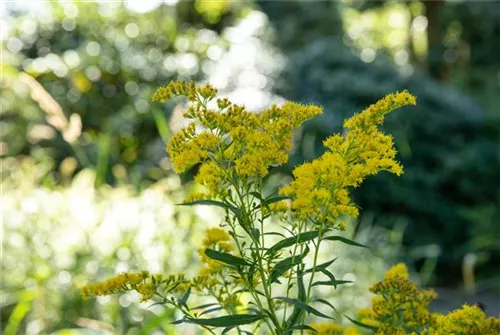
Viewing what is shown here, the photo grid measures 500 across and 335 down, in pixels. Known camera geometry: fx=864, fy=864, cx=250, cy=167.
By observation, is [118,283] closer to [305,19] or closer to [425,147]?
[425,147]

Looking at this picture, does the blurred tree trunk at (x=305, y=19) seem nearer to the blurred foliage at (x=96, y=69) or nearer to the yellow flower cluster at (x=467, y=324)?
the blurred foliage at (x=96, y=69)

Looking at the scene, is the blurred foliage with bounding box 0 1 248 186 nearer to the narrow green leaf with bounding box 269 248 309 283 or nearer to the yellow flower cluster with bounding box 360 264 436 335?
the yellow flower cluster with bounding box 360 264 436 335

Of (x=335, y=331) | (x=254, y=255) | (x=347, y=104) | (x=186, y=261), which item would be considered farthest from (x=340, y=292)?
(x=347, y=104)

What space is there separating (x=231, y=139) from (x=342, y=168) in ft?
0.62

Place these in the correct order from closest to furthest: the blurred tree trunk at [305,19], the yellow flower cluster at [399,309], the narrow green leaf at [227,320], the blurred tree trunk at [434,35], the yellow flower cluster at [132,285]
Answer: the narrow green leaf at [227,320] < the yellow flower cluster at [132,285] < the yellow flower cluster at [399,309] < the blurred tree trunk at [305,19] < the blurred tree trunk at [434,35]

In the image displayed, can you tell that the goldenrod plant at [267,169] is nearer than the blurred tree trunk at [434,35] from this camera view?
Yes

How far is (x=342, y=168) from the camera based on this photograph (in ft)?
4.58

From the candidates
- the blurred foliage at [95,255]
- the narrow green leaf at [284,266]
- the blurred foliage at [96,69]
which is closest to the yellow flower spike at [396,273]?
the narrow green leaf at [284,266]

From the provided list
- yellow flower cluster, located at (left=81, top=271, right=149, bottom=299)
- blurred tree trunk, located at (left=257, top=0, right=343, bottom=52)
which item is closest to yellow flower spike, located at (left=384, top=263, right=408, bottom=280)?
yellow flower cluster, located at (left=81, top=271, right=149, bottom=299)

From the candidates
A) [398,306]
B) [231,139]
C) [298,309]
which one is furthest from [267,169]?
[398,306]

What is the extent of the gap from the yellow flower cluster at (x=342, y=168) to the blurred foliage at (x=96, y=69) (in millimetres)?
4834

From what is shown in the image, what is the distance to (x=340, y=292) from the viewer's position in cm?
336

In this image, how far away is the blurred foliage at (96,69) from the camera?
669 centimetres

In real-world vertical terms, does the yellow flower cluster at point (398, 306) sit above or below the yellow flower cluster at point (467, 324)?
above
